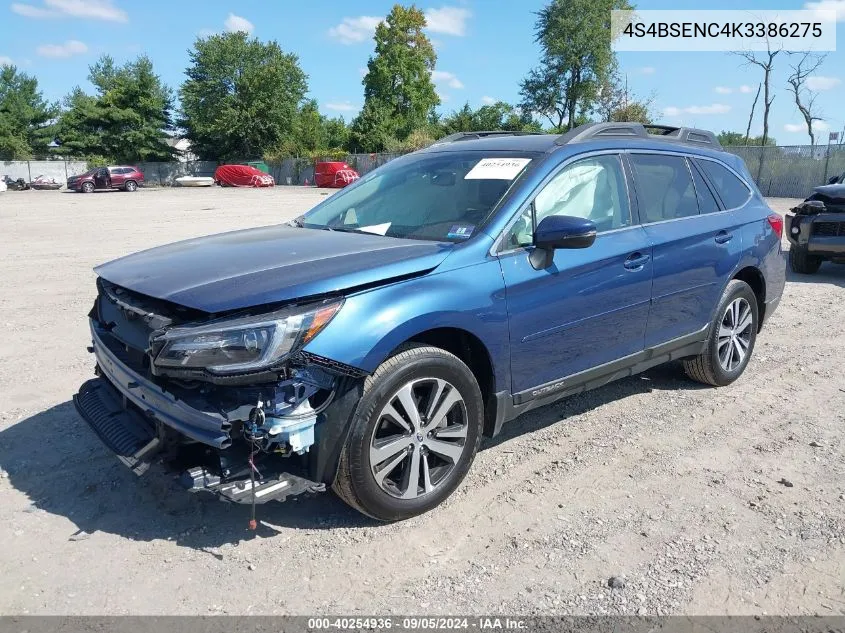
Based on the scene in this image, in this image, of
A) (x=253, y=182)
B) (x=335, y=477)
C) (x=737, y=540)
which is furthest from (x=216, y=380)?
(x=253, y=182)

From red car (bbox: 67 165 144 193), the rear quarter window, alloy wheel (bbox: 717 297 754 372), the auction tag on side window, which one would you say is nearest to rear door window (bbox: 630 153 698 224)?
the rear quarter window

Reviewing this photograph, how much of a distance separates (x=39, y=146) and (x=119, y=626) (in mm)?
74953

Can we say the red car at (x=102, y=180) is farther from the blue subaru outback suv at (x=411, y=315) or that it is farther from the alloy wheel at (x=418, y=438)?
the alloy wheel at (x=418, y=438)

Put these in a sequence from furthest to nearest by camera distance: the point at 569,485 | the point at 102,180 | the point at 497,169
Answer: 1. the point at 102,180
2. the point at 497,169
3. the point at 569,485

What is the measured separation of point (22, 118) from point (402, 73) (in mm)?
36649

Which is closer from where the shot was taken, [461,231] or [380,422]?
[380,422]

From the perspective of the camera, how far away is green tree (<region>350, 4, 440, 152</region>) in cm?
7044

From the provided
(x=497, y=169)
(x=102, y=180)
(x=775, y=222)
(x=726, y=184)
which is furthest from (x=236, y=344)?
(x=102, y=180)

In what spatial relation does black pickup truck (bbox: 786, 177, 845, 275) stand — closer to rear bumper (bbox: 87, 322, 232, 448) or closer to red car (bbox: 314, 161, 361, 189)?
rear bumper (bbox: 87, 322, 232, 448)

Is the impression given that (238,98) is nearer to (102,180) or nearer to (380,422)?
(102,180)

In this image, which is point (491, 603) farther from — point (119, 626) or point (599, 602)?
point (119, 626)

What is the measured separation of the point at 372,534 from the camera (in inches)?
129

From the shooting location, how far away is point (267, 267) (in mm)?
3184

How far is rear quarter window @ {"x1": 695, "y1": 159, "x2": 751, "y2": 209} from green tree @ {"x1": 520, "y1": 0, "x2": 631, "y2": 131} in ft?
175
